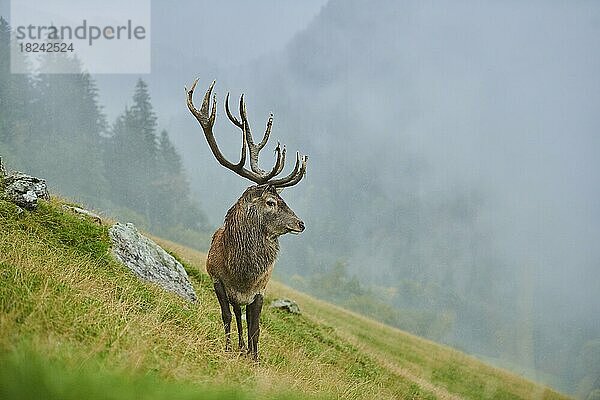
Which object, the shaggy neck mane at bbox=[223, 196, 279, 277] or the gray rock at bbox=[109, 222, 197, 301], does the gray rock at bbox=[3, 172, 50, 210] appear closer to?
the gray rock at bbox=[109, 222, 197, 301]

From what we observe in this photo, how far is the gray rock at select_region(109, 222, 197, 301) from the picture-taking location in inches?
428

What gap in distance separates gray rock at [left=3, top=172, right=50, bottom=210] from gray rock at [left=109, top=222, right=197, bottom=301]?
4.95 ft

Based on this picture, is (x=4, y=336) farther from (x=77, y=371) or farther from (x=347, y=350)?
(x=347, y=350)

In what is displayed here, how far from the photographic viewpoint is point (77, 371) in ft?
12.6

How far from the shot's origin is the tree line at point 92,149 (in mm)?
56625

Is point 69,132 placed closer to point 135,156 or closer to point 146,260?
point 135,156

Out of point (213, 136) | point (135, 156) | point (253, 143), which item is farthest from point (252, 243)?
point (135, 156)

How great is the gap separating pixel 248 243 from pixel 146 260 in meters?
4.13

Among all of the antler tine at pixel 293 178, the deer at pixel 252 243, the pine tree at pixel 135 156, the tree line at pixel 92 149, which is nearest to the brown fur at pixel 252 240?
the deer at pixel 252 243

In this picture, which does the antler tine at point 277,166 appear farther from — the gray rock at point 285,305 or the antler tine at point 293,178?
the gray rock at point 285,305

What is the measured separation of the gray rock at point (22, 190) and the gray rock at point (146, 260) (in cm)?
151

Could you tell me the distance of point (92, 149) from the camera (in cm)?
6325

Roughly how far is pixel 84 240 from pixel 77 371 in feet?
23.5

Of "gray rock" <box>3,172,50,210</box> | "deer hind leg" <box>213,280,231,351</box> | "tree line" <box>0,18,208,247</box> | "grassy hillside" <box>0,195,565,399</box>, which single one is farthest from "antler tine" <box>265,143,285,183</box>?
"tree line" <box>0,18,208,247</box>
